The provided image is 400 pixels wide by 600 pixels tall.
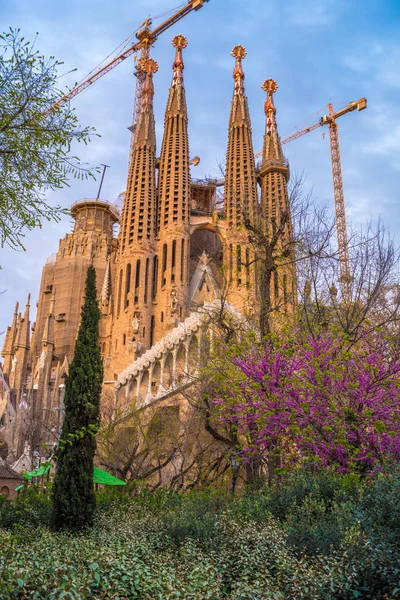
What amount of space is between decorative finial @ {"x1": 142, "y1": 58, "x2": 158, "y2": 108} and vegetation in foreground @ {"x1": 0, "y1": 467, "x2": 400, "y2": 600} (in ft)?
181

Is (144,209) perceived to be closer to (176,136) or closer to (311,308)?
(176,136)

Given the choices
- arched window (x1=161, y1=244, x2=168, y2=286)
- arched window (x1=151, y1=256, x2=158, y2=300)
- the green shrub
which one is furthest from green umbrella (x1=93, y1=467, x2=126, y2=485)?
arched window (x1=161, y1=244, x2=168, y2=286)

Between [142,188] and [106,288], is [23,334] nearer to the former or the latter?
[106,288]

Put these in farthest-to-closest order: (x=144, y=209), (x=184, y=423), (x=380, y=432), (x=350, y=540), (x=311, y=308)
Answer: (x=144, y=209), (x=184, y=423), (x=311, y=308), (x=380, y=432), (x=350, y=540)

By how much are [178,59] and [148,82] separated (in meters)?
3.87

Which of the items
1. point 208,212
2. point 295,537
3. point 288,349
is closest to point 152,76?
point 208,212

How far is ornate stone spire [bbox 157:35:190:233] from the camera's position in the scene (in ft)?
178

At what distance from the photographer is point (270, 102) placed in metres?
64.9

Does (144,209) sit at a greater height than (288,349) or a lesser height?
greater

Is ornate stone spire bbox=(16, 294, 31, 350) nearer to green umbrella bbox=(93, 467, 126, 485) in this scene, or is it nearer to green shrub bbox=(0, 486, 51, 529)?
green umbrella bbox=(93, 467, 126, 485)

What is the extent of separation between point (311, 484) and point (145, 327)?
135 feet

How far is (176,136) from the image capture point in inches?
2243

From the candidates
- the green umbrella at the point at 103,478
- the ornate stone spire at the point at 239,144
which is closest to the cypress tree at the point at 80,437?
the green umbrella at the point at 103,478

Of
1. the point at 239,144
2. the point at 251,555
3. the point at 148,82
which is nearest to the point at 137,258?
the point at 239,144
